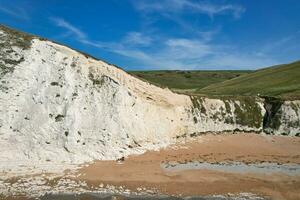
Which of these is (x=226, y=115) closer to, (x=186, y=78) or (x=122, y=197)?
(x=122, y=197)

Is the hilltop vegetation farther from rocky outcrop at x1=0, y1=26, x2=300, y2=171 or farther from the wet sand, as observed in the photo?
the wet sand

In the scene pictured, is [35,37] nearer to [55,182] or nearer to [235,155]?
[55,182]

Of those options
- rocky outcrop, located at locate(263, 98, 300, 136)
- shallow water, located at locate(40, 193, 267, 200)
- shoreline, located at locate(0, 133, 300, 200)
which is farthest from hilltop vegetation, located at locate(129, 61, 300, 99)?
shallow water, located at locate(40, 193, 267, 200)

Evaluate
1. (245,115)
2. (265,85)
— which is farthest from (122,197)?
(265,85)

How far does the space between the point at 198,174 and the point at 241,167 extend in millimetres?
4539

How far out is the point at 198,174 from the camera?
31.0 m

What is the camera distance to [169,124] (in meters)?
42.7

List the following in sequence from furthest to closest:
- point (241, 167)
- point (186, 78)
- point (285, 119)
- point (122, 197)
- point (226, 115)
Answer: point (186, 78) → point (285, 119) → point (226, 115) → point (241, 167) → point (122, 197)

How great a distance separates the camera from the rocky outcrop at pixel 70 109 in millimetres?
33312

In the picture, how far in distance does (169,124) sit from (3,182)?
A: 62.4 feet

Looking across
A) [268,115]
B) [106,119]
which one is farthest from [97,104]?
[268,115]

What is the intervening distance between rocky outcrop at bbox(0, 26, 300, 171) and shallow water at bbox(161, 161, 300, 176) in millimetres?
4950

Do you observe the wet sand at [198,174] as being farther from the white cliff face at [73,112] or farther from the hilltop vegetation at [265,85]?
the hilltop vegetation at [265,85]

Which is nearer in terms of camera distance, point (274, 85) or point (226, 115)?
point (226, 115)
